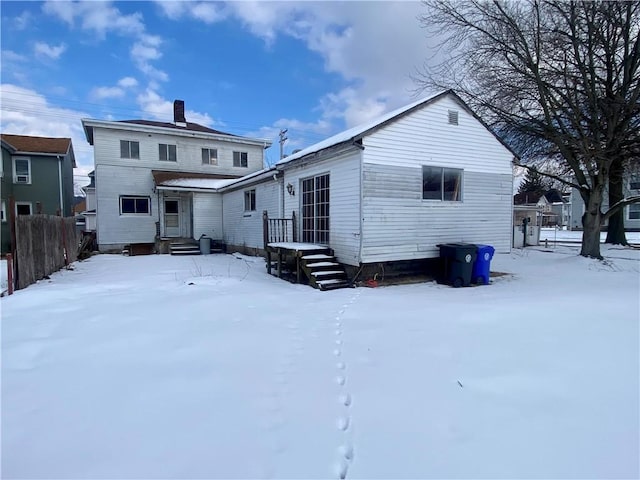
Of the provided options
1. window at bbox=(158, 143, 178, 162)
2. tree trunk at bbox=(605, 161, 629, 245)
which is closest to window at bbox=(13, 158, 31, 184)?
window at bbox=(158, 143, 178, 162)

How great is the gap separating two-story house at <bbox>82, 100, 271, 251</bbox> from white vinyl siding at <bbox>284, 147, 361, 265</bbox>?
9344 mm

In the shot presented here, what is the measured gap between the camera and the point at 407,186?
879 cm

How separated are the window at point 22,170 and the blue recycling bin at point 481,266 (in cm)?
2249

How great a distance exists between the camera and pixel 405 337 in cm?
443

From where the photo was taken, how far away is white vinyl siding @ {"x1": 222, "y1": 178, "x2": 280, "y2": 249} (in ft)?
42.0

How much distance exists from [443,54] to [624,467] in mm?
14714

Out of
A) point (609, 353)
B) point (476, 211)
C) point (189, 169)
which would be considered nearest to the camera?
point (609, 353)

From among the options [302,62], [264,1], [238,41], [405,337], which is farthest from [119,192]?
[405,337]

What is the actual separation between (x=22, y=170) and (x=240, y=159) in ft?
38.0

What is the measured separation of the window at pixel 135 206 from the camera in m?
17.9

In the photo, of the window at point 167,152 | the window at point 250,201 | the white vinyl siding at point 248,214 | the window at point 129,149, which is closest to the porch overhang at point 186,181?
the window at point 167,152

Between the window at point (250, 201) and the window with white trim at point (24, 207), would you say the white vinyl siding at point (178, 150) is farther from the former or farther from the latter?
the window at point (250, 201)

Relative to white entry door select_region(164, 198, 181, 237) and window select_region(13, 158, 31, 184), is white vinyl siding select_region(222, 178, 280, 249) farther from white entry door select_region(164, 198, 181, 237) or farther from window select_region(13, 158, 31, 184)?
window select_region(13, 158, 31, 184)

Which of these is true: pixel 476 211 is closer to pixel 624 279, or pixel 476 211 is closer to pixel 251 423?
pixel 624 279
